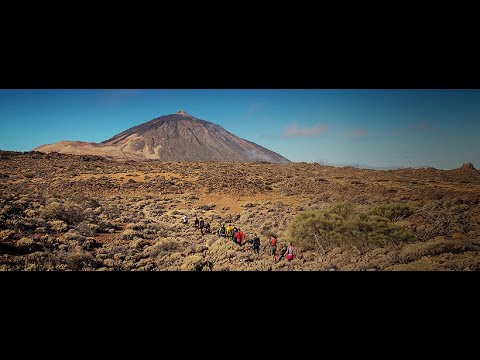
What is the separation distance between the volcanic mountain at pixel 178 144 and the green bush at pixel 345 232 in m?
80.5

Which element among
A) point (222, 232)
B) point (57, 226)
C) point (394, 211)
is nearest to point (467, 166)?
point (394, 211)

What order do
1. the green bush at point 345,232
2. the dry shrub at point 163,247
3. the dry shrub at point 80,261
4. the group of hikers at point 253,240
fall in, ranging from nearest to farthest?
the dry shrub at point 80,261 < the group of hikers at point 253,240 < the dry shrub at point 163,247 < the green bush at point 345,232

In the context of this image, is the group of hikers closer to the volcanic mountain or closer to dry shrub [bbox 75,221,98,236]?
dry shrub [bbox 75,221,98,236]

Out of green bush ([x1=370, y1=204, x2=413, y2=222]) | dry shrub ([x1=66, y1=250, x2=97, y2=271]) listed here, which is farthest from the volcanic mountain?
dry shrub ([x1=66, y1=250, x2=97, y2=271])

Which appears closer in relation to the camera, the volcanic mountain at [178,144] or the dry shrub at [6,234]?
the dry shrub at [6,234]

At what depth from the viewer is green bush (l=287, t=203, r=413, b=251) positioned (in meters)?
10.3

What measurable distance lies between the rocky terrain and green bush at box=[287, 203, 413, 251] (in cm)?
4

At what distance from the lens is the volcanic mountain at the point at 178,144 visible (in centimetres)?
9456

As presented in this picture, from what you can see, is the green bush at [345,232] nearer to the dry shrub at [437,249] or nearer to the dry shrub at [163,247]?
the dry shrub at [437,249]

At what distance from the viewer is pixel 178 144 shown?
109 m

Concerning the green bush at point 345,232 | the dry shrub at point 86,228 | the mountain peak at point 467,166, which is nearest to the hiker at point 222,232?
the green bush at point 345,232
